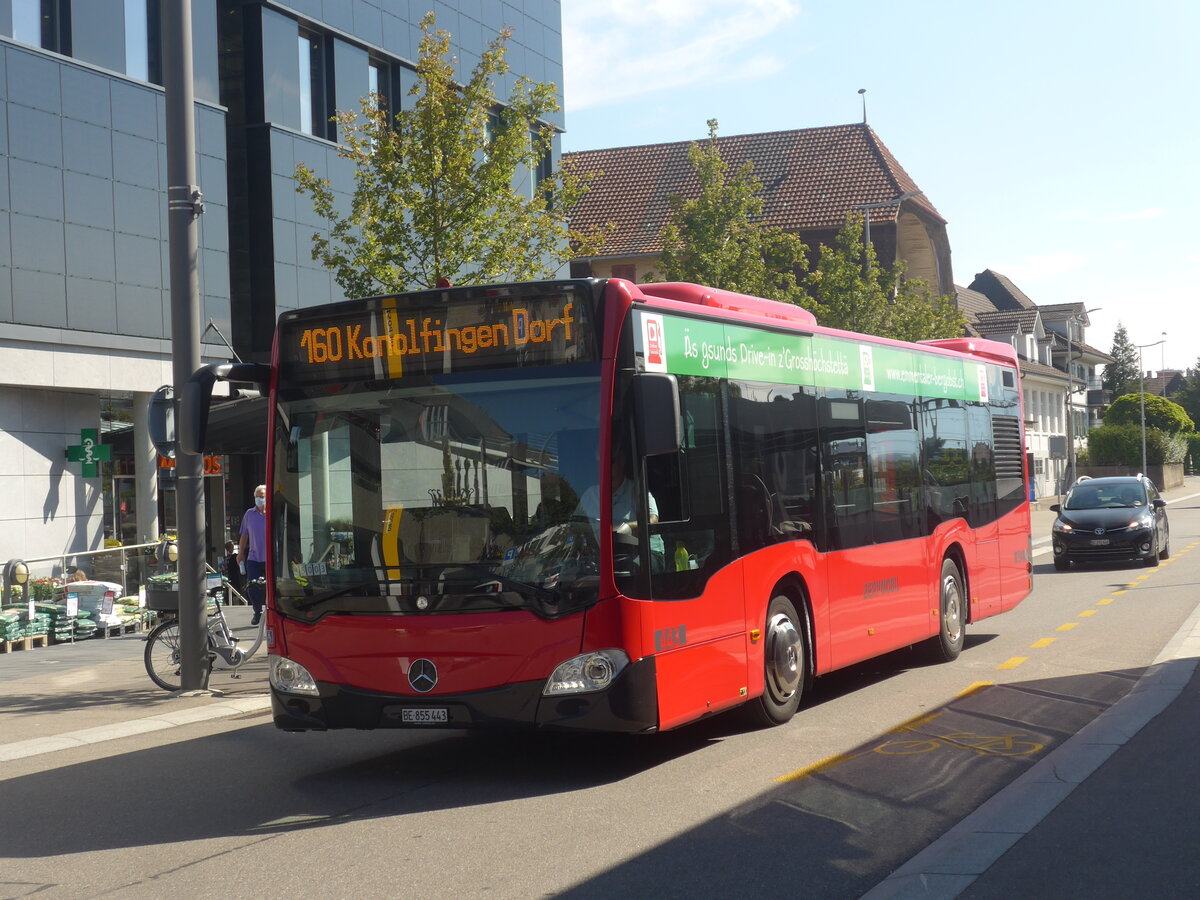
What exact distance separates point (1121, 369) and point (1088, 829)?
124m

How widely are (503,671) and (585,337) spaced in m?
1.90

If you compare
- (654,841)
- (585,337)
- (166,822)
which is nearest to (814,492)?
(585,337)

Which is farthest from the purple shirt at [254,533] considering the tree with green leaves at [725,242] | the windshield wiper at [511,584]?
the tree with green leaves at [725,242]

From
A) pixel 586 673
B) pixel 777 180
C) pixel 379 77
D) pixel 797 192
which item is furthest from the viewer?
pixel 777 180

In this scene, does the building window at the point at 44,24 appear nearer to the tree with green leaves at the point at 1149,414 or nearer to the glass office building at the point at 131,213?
the glass office building at the point at 131,213

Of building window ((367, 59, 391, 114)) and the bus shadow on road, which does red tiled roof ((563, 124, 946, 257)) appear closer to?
building window ((367, 59, 391, 114))

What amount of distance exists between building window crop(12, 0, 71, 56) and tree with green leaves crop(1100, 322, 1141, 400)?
97.5 metres

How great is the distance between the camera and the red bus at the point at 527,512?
25.7 ft

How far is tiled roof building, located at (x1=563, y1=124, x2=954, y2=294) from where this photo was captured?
57.0 meters

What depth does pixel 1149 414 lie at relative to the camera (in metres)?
88.2

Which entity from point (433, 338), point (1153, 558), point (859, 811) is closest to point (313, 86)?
→ point (1153, 558)

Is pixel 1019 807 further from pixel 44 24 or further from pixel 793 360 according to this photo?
pixel 44 24

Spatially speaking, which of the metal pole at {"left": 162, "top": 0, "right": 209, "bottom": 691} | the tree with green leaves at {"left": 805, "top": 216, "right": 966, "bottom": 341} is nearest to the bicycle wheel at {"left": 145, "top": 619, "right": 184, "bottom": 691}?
the metal pole at {"left": 162, "top": 0, "right": 209, "bottom": 691}

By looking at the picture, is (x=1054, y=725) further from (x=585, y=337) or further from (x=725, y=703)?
(x=585, y=337)
